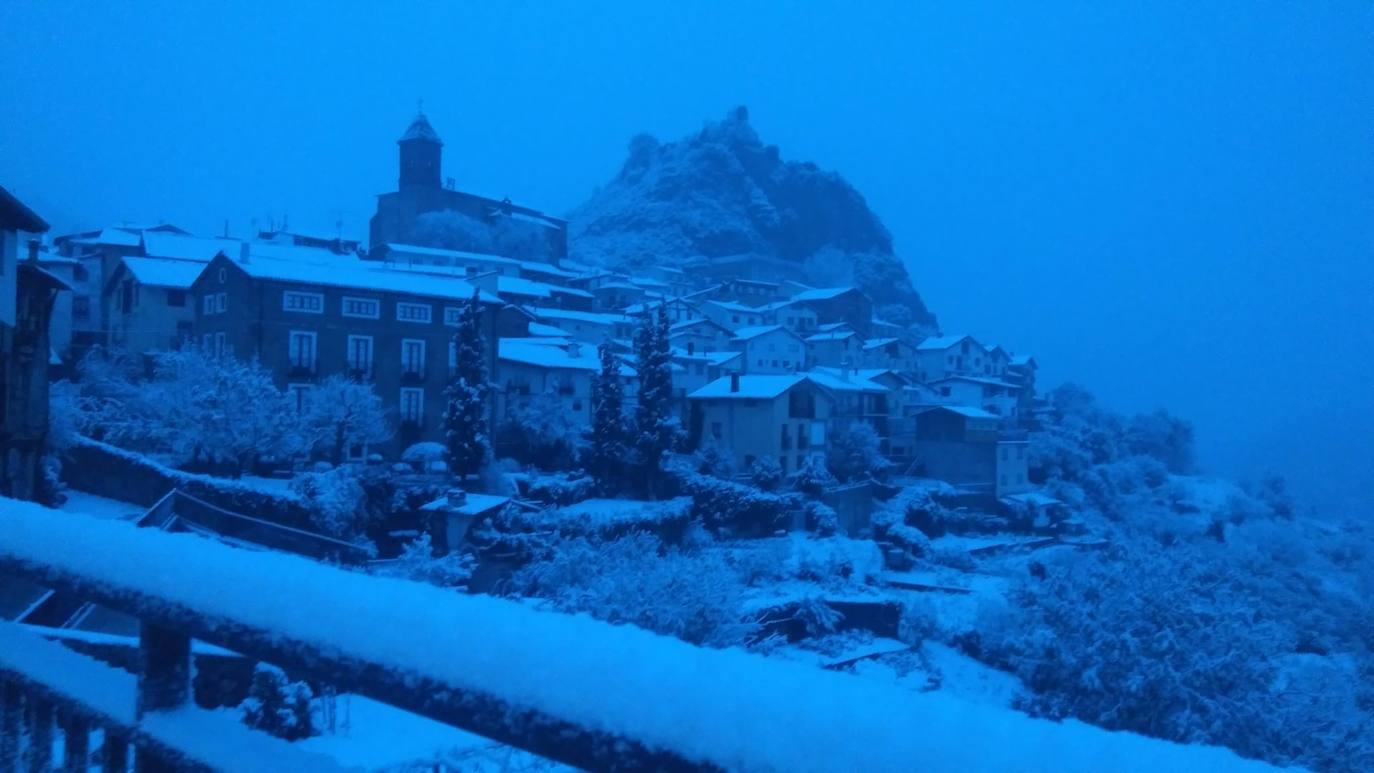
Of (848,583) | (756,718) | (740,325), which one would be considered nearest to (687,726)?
(756,718)

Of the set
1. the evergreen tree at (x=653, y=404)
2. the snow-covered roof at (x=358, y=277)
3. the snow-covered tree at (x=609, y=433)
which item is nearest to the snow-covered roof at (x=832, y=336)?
the evergreen tree at (x=653, y=404)

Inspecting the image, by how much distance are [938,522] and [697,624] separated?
55.2 feet

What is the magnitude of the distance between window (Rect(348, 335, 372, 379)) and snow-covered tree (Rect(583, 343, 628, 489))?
611 centimetres

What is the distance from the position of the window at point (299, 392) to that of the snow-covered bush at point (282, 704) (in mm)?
15578

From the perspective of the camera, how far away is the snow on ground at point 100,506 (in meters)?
15.0

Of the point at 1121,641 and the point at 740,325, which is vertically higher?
the point at 740,325

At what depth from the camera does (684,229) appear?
6844 cm

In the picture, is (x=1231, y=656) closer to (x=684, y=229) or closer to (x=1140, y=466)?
(x=1140, y=466)

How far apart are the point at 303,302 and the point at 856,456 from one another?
17.5 m

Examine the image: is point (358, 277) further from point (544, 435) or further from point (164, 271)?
point (544, 435)

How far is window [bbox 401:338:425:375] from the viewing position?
23.3 m

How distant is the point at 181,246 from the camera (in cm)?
2705

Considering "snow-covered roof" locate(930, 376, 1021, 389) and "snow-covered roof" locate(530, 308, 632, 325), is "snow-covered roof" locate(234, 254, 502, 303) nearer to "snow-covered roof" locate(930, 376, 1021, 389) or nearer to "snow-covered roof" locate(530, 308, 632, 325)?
"snow-covered roof" locate(530, 308, 632, 325)

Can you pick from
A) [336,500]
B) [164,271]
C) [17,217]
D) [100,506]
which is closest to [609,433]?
[336,500]
